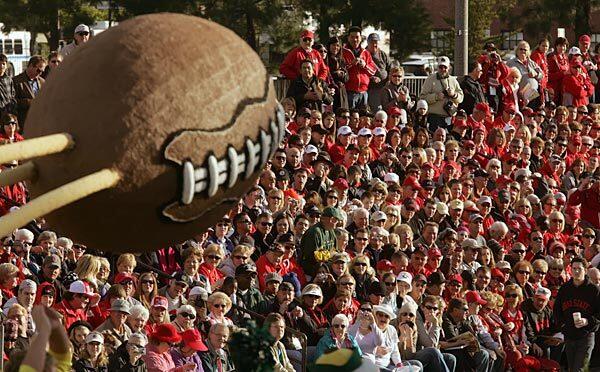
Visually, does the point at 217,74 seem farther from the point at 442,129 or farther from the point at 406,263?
the point at 442,129

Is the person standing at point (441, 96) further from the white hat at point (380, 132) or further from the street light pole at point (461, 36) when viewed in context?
the white hat at point (380, 132)

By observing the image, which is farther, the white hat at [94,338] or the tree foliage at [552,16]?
the tree foliage at [552,16]

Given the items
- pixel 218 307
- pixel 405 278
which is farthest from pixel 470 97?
pixel 218 307

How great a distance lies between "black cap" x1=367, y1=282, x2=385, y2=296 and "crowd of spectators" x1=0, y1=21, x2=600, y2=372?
2 centimetres

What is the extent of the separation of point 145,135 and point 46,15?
2730 cm

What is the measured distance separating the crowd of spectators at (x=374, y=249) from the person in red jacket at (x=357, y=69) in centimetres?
2

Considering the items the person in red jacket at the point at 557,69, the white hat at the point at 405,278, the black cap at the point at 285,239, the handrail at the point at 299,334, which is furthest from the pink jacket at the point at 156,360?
the person in red jacket at the point at 557,69

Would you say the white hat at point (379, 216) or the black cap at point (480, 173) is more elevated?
the white hat at point (379, 216)

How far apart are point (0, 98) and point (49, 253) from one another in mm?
3415

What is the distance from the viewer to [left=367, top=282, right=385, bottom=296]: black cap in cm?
1360

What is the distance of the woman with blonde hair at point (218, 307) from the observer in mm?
12070

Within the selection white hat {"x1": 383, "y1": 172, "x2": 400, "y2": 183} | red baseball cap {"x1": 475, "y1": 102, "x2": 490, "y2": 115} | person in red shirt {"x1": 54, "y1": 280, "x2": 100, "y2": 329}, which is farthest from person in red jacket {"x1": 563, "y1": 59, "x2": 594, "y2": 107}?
person in red shirt {"x1": 54, "y1": 280, "x2": 100, "y2": 329}

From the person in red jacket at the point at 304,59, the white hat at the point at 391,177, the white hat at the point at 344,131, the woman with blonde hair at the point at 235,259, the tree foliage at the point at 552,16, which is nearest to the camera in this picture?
the woman with blonde hair at the point at 235,259

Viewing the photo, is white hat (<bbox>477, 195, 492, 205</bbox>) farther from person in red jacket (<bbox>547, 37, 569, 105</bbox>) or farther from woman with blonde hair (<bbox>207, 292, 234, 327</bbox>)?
woman with blonde hair (<bbox>207, 292, 234, 327</bbox>)
